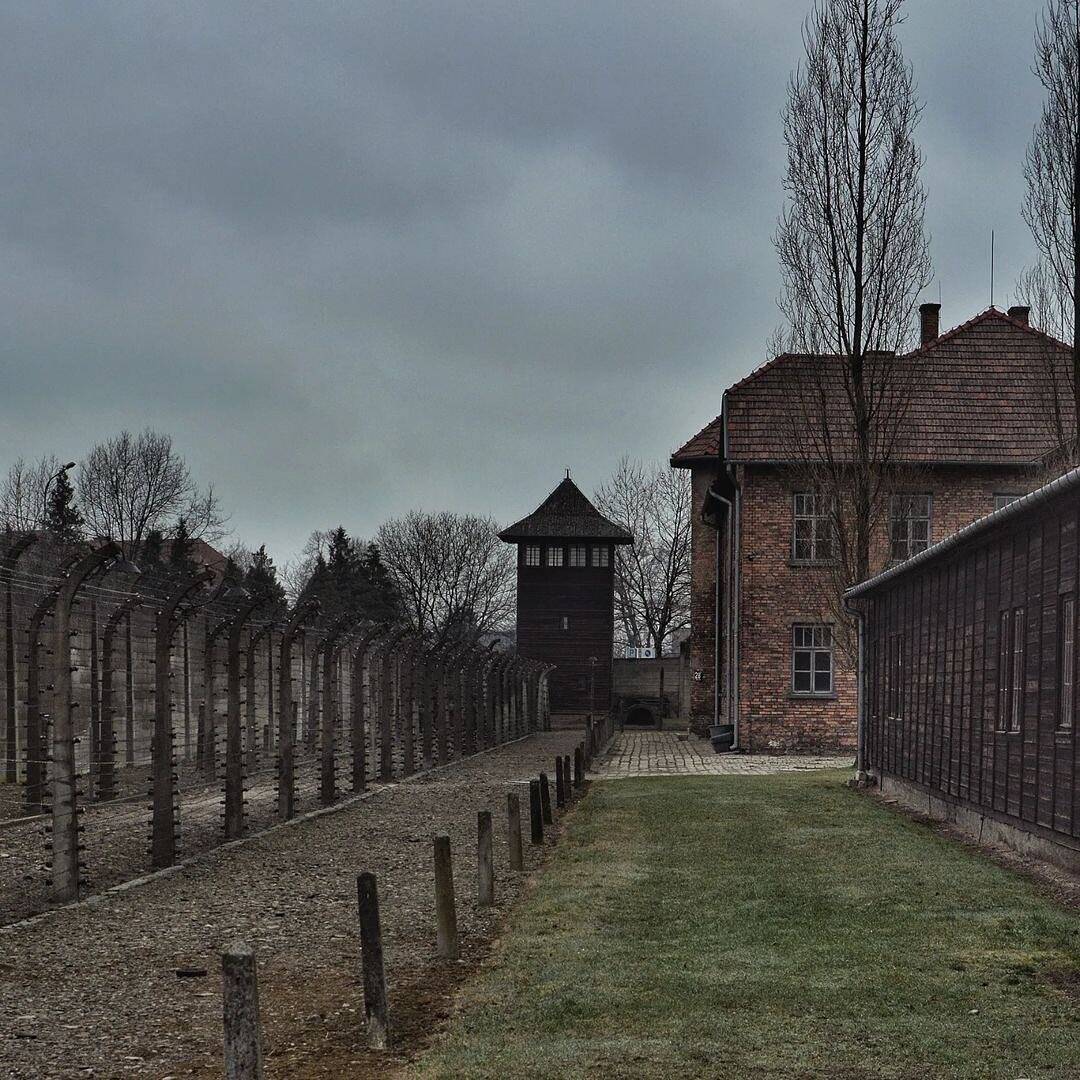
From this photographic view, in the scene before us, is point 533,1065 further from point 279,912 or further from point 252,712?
point 252,712

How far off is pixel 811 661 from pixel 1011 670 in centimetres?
1981

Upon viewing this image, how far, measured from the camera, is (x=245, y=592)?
Answer: 58.5ft

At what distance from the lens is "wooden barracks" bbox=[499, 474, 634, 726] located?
63594mm

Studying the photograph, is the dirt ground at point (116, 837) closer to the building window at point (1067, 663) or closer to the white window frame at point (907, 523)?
the building window at point (1067, 663)

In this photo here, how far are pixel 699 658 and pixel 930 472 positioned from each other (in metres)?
11.5

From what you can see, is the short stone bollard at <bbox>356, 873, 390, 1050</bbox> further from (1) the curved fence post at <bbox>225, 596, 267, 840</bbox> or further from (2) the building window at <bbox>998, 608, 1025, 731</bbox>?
(1) the curved fence post at <bbox>225, 596, 267, 840</bbox>

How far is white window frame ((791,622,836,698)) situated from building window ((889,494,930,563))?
8.70 feet

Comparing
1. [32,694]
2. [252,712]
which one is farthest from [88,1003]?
[252,712]

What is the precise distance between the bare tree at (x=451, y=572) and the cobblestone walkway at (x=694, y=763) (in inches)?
Answer: 1775

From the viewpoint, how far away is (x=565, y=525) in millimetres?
65125

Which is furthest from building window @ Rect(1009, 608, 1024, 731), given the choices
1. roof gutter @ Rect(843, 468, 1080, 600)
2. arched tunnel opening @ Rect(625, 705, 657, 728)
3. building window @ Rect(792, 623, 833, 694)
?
arched tunnel opening @ Rect(625, 705, 657, 728)

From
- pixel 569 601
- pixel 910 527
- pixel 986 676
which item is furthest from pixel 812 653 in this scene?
pixel 569 601

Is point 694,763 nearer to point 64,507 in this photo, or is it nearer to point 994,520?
point 994,520

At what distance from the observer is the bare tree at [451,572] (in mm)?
85938
